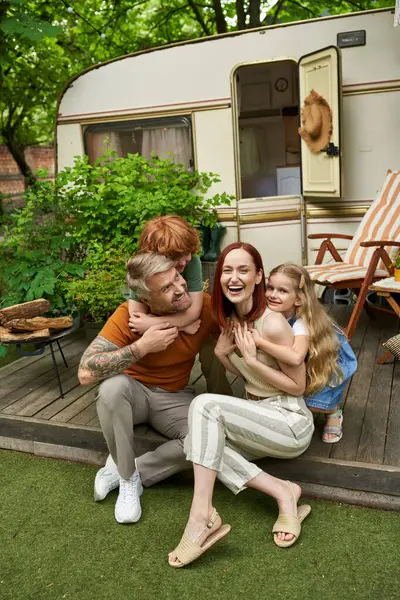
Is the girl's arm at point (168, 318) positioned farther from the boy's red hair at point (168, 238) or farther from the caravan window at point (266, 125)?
the caravan window at point (266, 125)

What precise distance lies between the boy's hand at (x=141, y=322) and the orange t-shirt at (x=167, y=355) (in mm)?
71

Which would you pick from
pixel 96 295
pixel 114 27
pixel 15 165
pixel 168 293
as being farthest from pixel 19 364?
pixel 15 165

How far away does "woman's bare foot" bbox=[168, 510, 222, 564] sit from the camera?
2.27m

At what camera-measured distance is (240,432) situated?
2.44 metres

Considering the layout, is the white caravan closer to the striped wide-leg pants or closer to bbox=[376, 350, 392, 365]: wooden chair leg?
bbox=[376, 350, 392, 365]: wooden chair leg

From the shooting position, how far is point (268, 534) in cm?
244

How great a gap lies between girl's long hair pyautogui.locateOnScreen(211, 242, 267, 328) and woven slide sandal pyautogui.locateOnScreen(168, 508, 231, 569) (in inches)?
32.0

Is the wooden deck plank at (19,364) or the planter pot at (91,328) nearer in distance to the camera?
the wooden deck plank at (19,364)

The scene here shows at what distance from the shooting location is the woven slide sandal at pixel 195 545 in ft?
7.38

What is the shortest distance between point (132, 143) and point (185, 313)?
423 centimetres

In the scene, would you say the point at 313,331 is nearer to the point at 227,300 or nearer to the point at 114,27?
the point at 227,300

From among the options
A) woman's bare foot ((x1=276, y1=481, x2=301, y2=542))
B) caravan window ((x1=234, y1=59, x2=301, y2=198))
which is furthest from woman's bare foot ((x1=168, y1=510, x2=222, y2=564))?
caravan window ((x1=234, y1=59, x2=301, y2=198))

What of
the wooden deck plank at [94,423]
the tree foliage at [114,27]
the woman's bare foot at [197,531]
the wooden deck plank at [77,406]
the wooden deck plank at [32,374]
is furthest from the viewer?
the tree foliage at [114,27]

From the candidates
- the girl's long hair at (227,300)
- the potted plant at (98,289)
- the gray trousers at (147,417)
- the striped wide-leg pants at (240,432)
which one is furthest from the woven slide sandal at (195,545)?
the potted plant at (98,289)
